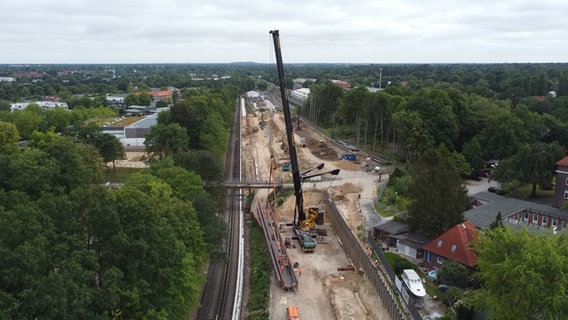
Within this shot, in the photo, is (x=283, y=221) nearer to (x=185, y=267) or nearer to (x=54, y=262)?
(x=185, y=267)

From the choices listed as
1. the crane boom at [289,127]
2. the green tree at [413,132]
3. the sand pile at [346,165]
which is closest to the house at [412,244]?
the crane boom at [289,127]

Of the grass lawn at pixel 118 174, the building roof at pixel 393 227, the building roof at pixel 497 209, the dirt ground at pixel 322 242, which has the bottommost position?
the dirt ground at pixel 322 242

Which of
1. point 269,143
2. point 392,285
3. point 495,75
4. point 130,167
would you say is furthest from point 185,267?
point 495,75

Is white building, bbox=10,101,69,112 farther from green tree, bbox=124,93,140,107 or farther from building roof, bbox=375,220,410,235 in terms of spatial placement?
building roof, bbox=375,220,410,235

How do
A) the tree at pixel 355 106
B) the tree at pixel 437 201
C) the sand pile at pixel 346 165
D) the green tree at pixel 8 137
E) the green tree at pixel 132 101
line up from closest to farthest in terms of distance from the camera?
the tree at pixel 437 201 < the green tree at pixel 8 137 < the sand pile at pixel 346 165 < the tree at pixel 355 106 < the green tree at pixel 132 101

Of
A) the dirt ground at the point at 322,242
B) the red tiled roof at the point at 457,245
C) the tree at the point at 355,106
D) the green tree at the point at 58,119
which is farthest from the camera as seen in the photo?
the green tree at the point at 58,119

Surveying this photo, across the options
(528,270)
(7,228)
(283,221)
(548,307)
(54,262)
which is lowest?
(283,221)

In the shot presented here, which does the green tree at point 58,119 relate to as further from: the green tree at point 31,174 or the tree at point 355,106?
the green tree at point 31,174
